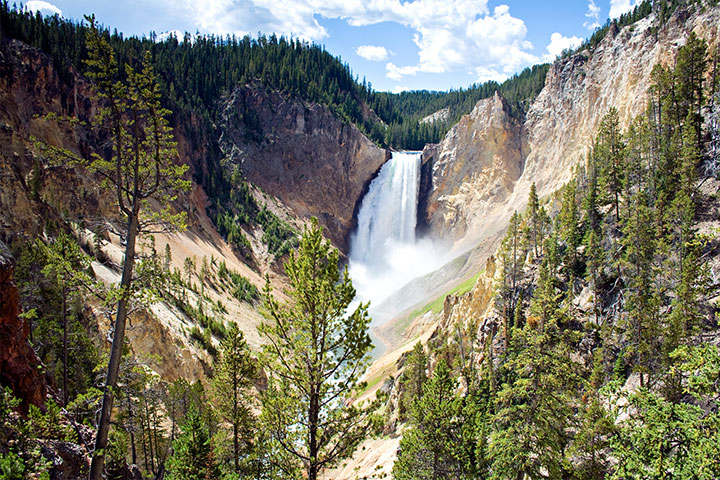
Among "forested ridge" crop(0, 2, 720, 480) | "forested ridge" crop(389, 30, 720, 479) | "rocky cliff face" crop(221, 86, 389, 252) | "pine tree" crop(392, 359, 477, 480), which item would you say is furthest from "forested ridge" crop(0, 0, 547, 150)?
"pine tree" crop(392, 359, 477, 480)

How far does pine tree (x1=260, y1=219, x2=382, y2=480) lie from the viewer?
34.0 ft

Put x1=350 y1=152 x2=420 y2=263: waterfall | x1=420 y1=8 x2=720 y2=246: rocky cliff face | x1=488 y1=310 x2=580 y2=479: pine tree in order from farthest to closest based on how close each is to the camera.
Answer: x1=350 y1=152 x2=420 y2=263: waterfall < x1=420 y1=8 x2=720 y2=246: rocky cliff face < x1=488 y1=310 x2=580 y2=479: pine tree

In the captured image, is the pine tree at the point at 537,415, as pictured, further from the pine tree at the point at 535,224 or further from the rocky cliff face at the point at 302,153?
the rocky cliff face at the point at 302,153

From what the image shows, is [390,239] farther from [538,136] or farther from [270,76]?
[270,76]

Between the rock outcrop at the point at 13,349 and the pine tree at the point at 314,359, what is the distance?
631cm

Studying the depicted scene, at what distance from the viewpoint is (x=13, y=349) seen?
11.1 meters

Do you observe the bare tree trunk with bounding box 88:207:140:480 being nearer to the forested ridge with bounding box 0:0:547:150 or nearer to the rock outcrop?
the rock outcrop

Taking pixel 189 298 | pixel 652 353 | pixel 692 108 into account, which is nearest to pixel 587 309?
pixel 652 353

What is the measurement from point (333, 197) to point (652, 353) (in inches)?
3254

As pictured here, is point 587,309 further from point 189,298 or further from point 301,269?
point 189,298

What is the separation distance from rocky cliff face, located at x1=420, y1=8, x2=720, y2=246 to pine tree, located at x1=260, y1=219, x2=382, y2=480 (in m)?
62.8

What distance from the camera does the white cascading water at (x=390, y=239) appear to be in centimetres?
9094

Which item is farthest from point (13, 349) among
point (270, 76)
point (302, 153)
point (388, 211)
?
point (270, 76)

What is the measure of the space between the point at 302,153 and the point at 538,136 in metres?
52.0
